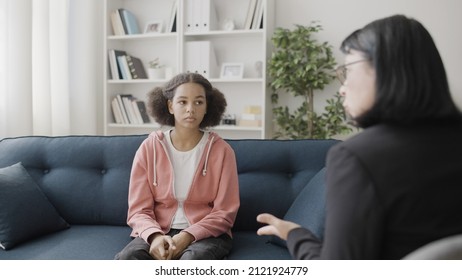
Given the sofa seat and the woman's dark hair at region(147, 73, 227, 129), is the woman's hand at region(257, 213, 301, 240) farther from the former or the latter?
the woman's dark hair at region(147, 73, 227, 129)

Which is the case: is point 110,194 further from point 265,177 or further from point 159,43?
point 159,43

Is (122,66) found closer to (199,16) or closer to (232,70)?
(199,16)

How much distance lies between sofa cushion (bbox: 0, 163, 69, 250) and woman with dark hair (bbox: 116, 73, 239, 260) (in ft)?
1.15

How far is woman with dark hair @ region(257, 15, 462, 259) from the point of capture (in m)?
0.61

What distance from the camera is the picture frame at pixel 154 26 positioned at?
3.32m

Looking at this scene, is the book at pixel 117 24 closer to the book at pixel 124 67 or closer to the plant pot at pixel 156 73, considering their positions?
the book at pixel 124 67

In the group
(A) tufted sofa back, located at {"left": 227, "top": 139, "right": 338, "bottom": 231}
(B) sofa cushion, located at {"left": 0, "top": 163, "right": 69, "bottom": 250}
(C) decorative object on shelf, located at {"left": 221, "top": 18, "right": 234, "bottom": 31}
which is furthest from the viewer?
(C) decorative object on shelf, located at {"left": 221, "top": 18, "right": 234, "bottom": 31}

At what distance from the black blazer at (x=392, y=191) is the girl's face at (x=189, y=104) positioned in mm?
1043

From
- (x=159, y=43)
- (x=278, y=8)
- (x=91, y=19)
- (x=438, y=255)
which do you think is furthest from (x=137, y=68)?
(x=438, y=255)

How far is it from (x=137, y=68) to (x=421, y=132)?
9.75 feet

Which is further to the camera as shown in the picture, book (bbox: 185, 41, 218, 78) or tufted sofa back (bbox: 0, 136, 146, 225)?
book (bbox: 185, 41, 218, 78)

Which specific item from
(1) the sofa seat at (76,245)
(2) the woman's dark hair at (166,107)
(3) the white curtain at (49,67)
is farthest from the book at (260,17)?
(1) the sofa seat at (76,245)

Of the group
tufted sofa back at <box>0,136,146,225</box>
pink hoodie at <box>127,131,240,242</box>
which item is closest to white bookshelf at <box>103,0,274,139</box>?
tufted sofa back at <box>0,136,146,225</box>

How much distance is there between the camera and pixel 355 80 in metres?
0.71
